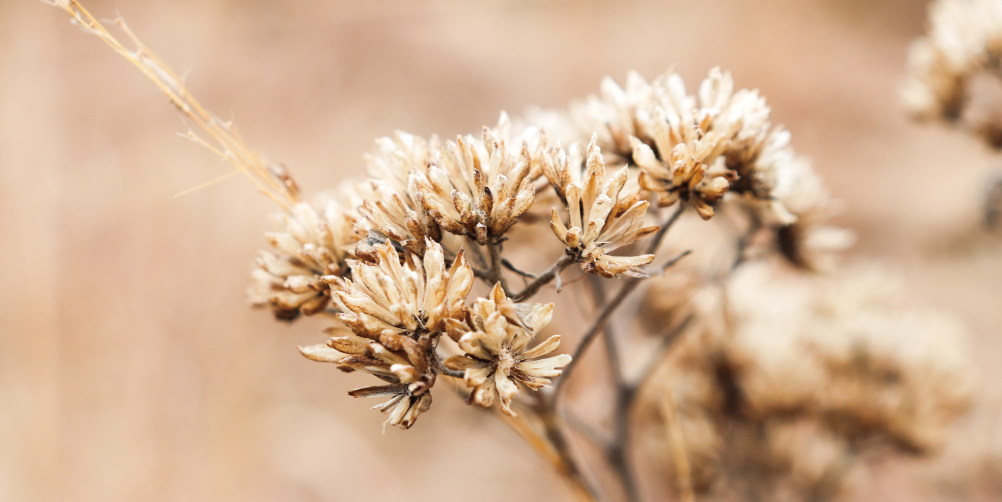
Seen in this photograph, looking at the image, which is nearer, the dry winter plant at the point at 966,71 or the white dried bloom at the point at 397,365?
the white dried bloom at the point at 397,365

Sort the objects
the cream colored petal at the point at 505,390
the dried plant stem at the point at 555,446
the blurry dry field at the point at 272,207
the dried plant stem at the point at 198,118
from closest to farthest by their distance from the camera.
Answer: the cream colored petal at the point at 505,390, the dried plant stem at the point at 198,118, the dried plant stem at the point at 555,446, the blurry dry field at the point at 272,207

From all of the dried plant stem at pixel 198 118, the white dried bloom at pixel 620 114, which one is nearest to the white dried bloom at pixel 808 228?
the white dried bloom at pixel 620 114

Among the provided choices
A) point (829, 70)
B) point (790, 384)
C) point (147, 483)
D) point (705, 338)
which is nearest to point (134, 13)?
point (147, 483)

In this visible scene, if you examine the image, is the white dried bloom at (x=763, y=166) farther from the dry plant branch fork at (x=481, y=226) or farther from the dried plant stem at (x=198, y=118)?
the dried plant stem at (x=198, y=118)

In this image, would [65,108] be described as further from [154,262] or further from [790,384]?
[790,384]

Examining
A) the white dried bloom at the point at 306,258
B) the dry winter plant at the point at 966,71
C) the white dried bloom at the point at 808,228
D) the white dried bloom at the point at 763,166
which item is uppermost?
the dry winter plant at the point at 966,71

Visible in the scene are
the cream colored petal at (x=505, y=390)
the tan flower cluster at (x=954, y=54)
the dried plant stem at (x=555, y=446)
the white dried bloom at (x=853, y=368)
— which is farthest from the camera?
the white dried bloom at (x=853, y=368)

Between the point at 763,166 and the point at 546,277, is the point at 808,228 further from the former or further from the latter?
the point at 546,277
